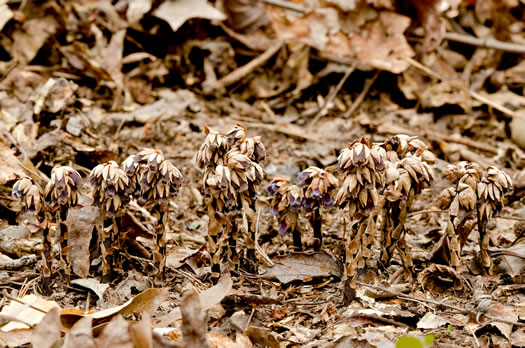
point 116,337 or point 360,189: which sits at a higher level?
point 360,189

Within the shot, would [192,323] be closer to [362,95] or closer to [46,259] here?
[46,259]

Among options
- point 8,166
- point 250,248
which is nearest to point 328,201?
point 250,248

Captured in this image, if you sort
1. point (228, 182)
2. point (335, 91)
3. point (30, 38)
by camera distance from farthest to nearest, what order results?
point (335, 91) < point (30, 38) < point (228, 182)

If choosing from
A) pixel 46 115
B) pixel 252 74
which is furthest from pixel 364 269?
pixel 252 74

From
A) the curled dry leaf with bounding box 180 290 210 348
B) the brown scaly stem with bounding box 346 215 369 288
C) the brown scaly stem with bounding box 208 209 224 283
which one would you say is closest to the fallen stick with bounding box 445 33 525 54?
the brown scaly stem with bounding box 346 215 369 288

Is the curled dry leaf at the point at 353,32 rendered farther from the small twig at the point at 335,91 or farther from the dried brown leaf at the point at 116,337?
the dried brown leaf at the point at 116,337

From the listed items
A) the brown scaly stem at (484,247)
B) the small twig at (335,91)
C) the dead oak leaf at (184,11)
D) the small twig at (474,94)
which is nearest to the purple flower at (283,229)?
the brown scaly stem at (484,247)

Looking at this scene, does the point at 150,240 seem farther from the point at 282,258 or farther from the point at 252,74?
the point at 252,74

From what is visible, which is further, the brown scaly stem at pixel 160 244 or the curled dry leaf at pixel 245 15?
the curled dry leaf at pixel 245 15
